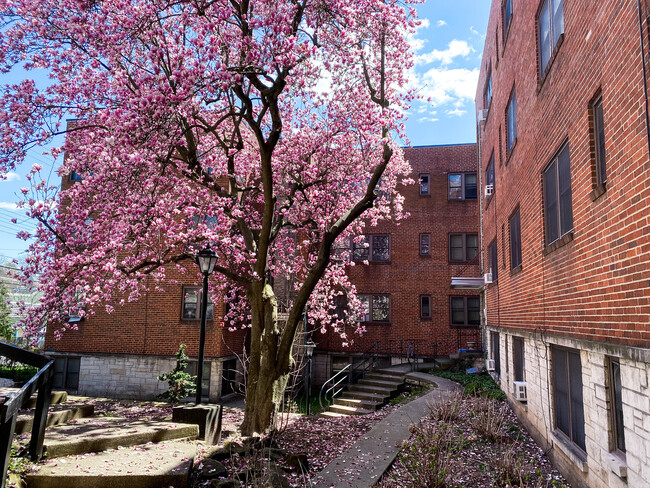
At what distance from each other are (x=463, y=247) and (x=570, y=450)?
16.9 m

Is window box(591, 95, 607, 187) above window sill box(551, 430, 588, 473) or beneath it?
above

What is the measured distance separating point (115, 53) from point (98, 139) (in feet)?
5.72

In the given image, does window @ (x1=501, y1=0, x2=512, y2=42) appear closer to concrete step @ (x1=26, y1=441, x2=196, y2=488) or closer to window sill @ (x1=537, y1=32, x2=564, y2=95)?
window sill @ (x1=537, y1=32, x2=564, y2=95)

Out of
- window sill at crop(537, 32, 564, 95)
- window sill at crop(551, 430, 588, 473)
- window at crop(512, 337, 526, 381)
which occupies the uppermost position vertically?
window sill at crop(537, 32, 564, 95)

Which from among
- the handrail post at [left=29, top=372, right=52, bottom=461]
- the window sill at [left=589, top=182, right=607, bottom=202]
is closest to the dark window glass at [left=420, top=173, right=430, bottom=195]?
the window sill at [left=589, top=182, right=607, bottom=202]

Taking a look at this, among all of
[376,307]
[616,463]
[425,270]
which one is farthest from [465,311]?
[616,463]

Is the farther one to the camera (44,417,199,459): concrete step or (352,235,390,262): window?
(352,235,390,262): window

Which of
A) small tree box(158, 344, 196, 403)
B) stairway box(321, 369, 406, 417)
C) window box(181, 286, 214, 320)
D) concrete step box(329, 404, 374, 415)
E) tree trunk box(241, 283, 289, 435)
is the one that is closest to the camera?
tree trunk box(241, 283, 289, 435)

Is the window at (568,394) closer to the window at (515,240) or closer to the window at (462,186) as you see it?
the window at (515,240)

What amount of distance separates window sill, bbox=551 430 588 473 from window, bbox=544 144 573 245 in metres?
2.94

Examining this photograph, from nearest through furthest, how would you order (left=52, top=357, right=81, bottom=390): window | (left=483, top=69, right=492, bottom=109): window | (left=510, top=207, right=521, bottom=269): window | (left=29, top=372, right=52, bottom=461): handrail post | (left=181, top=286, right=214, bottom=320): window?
(left=29, top=372, right=52, bottom=461): handrail post
(left=510, top=207, right=521, bottom=269): window
(left=483, top=69, right=492, bottom=109): window
(left=181, top=286, right=214, bottom=320): window
(left=52, top=357, right=81, bottom=390): window

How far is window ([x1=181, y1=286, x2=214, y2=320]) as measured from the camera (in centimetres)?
1875

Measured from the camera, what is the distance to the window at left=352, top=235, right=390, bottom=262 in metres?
23.2

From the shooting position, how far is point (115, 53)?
7.31m
